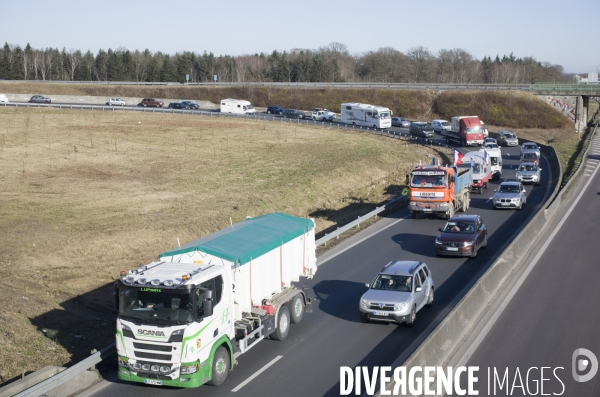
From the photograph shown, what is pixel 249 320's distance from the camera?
14.9 m

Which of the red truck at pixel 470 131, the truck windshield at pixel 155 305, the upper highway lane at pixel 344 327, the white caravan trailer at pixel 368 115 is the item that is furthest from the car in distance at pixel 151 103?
the truck windshield at pixel 155 305

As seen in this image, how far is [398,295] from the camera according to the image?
17.2 metres

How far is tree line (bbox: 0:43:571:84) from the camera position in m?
145

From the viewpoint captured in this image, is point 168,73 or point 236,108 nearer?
point 236,108

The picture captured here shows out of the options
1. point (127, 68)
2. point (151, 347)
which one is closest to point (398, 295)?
point (151, 347)

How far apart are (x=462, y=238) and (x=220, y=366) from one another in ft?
45.5

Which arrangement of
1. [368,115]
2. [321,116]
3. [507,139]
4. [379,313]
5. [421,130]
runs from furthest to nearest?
[321,116] < [368,115] < [421,130] < [507,139] < [379,313]

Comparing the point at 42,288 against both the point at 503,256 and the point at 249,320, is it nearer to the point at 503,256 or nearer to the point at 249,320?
the point at 249,320

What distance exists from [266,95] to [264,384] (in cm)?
10518

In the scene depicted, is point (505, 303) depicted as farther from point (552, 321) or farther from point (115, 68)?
point (115, 68)

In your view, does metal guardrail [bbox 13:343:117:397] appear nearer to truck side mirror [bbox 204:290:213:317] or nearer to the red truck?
truck side mirror [bbox 204:290:213:317]

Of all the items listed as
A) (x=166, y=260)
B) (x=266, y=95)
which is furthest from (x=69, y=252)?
(x=266, y=95)

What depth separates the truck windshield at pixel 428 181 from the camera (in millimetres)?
31250

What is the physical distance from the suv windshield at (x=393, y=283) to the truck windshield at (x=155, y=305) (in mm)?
7057
